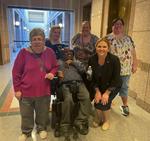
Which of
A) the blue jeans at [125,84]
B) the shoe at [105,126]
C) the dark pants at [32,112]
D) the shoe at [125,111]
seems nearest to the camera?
the dark pants at [32,112]

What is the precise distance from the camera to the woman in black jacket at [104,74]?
2057 millimetres

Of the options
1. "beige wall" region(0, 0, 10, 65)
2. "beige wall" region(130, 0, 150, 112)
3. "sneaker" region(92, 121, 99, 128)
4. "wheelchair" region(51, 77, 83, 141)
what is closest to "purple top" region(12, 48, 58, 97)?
"wheelchair" region(51, 77, 83, 141)

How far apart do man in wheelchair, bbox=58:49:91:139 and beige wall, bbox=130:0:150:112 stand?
47.4 inches

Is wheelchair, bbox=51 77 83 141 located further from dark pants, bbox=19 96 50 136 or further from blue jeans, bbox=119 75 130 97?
blue jeans, bbox=119 75 130 97

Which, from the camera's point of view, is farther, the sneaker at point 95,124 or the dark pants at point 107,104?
the sneaker at point 95,124

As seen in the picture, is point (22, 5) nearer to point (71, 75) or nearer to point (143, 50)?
point (143, 50)

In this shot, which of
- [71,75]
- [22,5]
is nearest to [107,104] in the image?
[71,75]

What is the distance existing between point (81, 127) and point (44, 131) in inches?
20.3

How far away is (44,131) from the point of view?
2064 millimetres

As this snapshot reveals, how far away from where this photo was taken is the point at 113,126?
7.65 feet

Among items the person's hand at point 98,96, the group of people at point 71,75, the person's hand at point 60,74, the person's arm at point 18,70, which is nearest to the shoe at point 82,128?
the group of people at point 71,75

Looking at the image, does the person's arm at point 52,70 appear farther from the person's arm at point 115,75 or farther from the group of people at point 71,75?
the person's arm at point 115,75

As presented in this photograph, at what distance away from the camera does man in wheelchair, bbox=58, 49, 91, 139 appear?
70.9 inches

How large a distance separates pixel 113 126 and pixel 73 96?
77 centimetres
